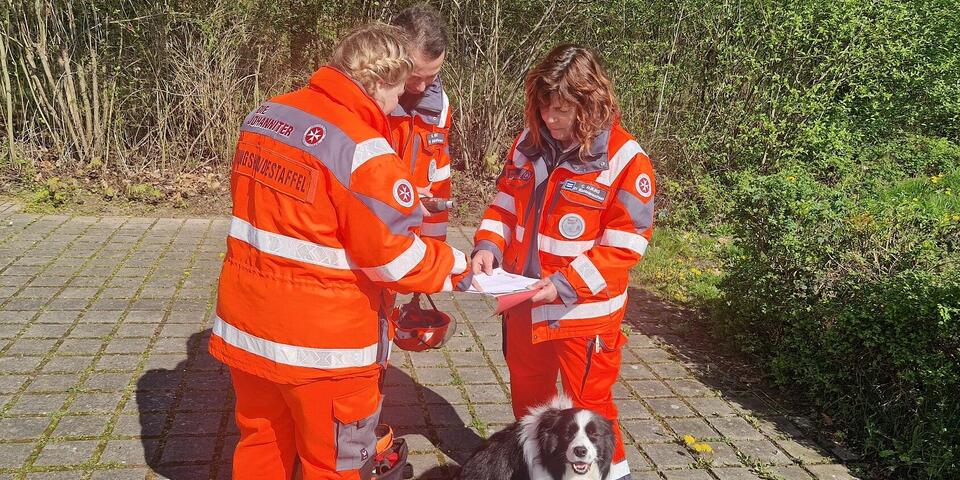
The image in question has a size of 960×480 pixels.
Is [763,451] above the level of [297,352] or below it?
below

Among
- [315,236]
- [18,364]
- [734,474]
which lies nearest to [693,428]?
[734,474]

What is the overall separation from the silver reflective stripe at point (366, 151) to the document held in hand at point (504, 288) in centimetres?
73

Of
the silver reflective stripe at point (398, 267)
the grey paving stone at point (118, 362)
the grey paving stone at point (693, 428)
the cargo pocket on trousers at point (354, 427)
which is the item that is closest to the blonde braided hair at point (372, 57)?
the silver reflective stripe at point (398, 267)

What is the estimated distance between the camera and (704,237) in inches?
346

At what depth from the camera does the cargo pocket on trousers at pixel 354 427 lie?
2411 mm

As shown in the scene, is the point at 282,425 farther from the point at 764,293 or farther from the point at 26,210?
the point at 26,210

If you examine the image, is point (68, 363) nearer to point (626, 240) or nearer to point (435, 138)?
point (435, 138)

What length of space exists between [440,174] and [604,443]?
2.61m

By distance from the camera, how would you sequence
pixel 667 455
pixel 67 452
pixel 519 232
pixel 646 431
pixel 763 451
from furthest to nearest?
pixel 646 431
pixel 763 451
pixel 667 455
pixel 67 452
pixel 519 232

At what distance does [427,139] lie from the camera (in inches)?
181

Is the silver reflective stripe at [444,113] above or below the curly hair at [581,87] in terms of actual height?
below

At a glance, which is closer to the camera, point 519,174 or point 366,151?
point 366,151

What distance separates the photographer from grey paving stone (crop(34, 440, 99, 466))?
3523mm

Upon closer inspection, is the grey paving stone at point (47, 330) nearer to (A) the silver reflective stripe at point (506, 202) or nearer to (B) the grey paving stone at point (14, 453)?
(B) the grey paving stone at point (14, 453)
